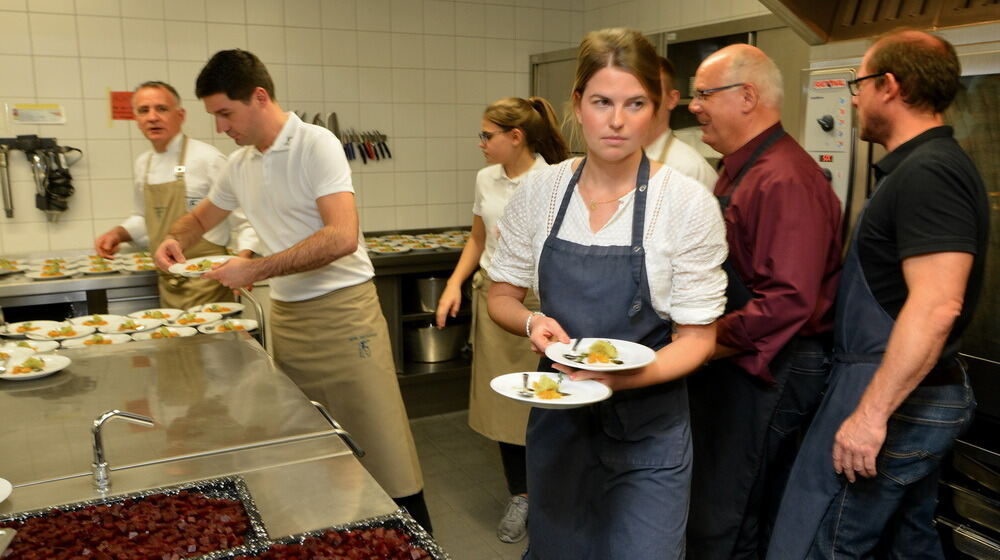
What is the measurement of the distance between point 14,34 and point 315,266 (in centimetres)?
272

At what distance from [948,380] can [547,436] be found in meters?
1.07

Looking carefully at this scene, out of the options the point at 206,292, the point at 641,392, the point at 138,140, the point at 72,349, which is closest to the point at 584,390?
the point at 641,392

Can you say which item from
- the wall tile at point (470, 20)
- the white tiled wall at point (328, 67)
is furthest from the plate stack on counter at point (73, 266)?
the wall tile at point (470, 20)

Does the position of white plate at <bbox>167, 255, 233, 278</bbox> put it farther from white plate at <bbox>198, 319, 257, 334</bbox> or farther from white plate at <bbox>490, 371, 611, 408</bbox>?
white plate at <bbox>490, 371, 611, 408</bbox>

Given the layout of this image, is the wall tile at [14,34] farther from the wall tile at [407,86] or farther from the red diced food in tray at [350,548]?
the red diced food in tray at [350,548]

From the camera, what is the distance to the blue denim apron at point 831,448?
2.08 m

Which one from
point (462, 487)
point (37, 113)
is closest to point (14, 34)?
point (37, 113)

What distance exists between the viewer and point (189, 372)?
2480mm

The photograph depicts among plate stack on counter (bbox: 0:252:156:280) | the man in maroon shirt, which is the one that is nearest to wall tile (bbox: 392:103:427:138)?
plate stack on counter (bbox: 0:252:156:280)

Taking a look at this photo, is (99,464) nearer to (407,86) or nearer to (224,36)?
(224,36)

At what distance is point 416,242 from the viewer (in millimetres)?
4852

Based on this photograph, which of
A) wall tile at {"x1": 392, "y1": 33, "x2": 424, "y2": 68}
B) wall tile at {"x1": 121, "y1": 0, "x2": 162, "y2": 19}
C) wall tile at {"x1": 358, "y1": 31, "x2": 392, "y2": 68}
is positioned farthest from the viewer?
wall tile at {"x1": 392, "y1": 33, "x2": 424, "y2": 68}

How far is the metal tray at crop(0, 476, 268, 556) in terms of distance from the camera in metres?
1.53

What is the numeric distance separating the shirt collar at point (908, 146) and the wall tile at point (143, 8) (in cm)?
391
